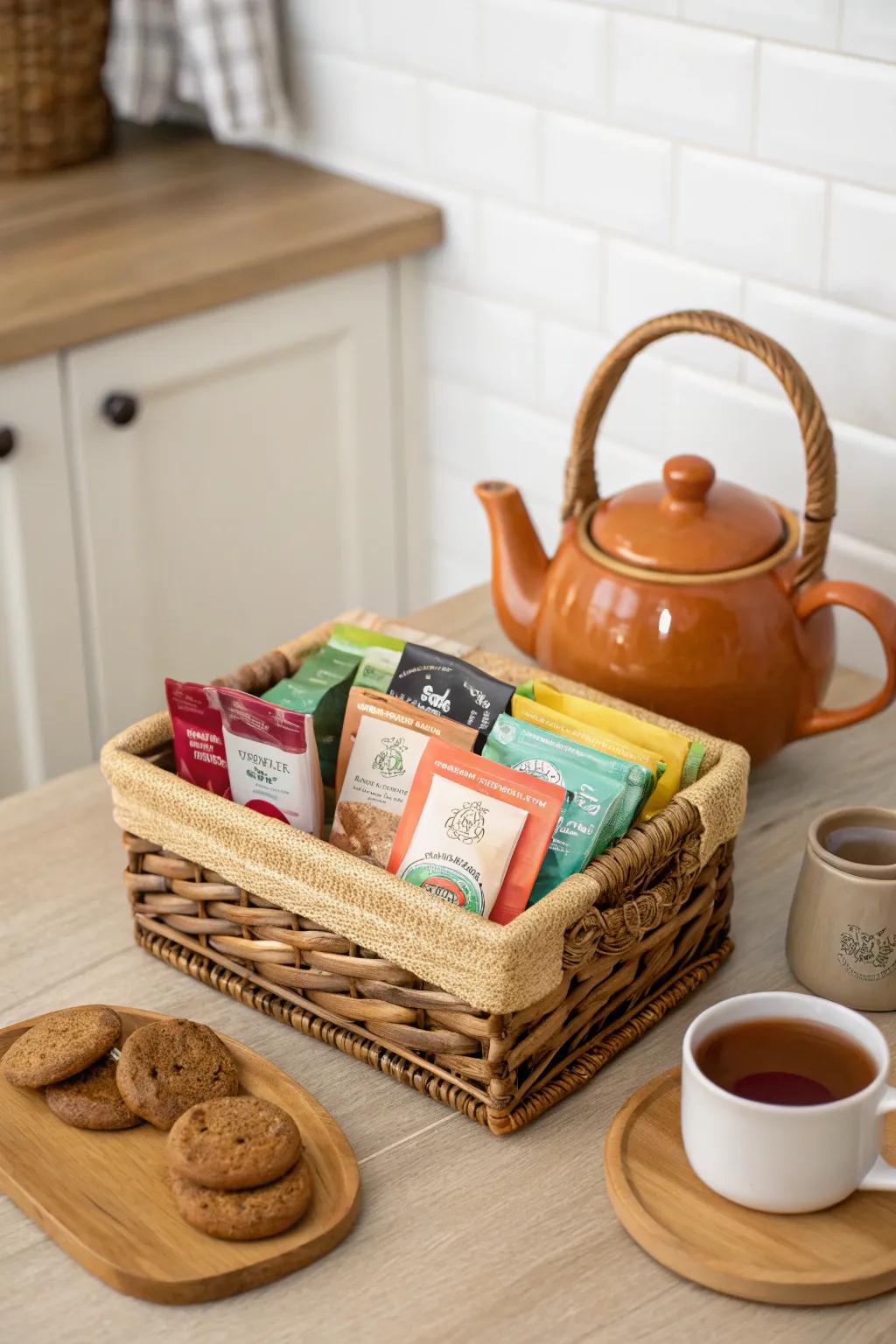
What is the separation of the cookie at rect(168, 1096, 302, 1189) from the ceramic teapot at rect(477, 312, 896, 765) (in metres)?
0.44

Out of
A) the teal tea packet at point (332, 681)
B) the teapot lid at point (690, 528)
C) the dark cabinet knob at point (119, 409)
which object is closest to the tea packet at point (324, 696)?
the teal tea packet at point (332, 681)

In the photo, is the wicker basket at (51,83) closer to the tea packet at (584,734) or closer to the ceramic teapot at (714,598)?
the ceramic teapot at (714,598)

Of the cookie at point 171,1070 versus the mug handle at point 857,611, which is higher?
→ the mug handle at point 857,611

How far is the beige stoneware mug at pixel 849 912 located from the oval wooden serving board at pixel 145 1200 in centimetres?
30

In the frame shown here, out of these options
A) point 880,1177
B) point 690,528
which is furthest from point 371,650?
point 880,1177

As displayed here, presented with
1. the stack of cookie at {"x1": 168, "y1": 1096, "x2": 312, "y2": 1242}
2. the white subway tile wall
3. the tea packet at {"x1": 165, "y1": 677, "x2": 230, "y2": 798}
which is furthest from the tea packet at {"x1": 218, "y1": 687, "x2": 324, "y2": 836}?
the white subway tile wall

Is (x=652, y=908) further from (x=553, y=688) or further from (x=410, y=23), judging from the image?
(x=410, y=23)

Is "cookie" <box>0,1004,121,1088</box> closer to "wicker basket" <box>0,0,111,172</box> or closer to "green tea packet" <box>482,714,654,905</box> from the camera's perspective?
"green tea packet" <box>482,714,654,905</box>

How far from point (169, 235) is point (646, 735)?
1.02 meters

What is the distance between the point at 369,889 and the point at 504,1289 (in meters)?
0.21

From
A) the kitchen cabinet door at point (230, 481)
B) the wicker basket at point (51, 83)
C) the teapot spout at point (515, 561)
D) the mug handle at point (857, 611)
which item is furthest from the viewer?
the wicker basket at point (51, 83)

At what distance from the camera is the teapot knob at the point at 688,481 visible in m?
1.10

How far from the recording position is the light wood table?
0.75 m

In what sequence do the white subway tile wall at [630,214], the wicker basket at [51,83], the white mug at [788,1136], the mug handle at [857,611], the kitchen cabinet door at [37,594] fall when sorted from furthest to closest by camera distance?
the wicker basket at [51,83], the kitchen cabinet door at [37,594], the white subway tile wall at [630,214], the mug handle at [857,611], the white mug at [788,1136]
